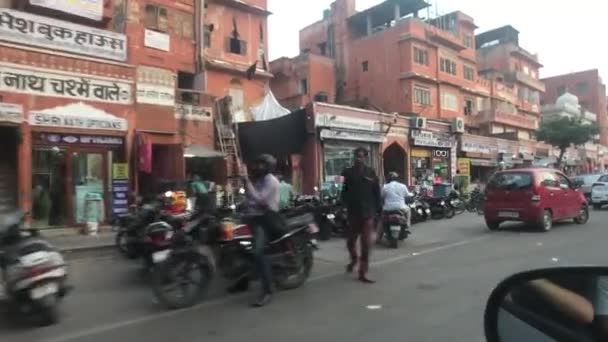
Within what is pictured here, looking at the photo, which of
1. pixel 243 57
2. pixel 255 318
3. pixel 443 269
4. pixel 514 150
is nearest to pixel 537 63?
pixel 514 150

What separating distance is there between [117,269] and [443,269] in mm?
5516

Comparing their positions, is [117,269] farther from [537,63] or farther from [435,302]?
[537,63]

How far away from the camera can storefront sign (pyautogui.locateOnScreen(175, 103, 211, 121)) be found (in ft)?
58.3

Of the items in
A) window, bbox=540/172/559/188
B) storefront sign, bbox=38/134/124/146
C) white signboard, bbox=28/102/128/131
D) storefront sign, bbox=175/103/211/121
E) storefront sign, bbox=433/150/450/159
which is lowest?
window, bbox=540/172/559/188

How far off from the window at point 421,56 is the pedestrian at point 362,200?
29569 millimetres

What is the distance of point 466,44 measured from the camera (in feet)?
144

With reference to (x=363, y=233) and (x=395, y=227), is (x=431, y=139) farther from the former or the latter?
(x=363, y=233)

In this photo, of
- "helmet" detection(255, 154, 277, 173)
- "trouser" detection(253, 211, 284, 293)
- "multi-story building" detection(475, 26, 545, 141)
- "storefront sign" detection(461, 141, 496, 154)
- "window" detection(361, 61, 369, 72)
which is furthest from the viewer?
"multi-story building" detection(475, 26, 545, 141)

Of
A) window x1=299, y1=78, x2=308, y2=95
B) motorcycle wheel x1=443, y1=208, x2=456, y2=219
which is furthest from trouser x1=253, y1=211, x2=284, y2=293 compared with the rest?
window x1=299, y1=78, x2=308, y2=95

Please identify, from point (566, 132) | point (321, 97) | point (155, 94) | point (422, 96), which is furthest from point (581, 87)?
point (155, 94)

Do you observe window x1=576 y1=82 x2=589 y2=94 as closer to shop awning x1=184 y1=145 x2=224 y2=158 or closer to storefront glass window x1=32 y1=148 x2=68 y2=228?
shop awning x1=184 y1=145 x2=224 y2=158

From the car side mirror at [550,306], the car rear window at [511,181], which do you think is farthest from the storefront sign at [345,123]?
the car side mirror at [550,306]

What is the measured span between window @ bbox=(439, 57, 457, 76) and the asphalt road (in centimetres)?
2935

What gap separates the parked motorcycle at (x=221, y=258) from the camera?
608 cm
